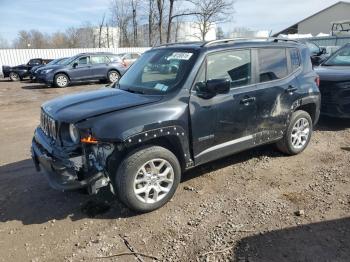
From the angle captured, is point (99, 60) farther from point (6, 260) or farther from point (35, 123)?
point (6, 260)

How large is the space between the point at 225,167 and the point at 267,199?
3.66 feet

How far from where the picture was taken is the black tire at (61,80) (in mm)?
17953

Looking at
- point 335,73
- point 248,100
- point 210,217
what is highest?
point 335,73

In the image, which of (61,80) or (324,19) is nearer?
(61,80)

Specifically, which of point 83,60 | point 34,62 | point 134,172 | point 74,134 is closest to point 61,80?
point 83,60

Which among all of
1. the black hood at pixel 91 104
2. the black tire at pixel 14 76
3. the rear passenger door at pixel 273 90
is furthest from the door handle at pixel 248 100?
the black tire at pixel 14 76

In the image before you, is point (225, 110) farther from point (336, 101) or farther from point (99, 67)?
point (99, 67)

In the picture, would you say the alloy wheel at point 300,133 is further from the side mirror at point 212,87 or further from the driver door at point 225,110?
the side mirror at point 212,87

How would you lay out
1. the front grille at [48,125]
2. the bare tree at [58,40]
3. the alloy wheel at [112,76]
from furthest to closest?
1. the bare tree at [58,40]
2. the alloy wheel at [112,76]
3. the front grille at [48,125]

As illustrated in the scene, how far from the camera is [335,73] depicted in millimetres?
7359

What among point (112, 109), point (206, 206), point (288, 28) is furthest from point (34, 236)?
point (288, 28)

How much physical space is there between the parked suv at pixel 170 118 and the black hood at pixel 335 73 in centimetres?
197

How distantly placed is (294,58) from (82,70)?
1470 centimetres

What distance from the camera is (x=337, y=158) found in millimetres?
5648
